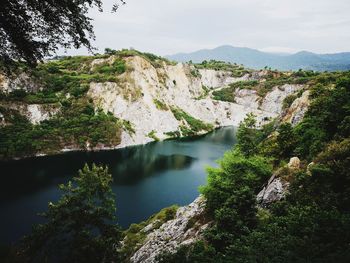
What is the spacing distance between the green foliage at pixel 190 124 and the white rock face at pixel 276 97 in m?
33.8

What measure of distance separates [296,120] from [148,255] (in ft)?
92.4

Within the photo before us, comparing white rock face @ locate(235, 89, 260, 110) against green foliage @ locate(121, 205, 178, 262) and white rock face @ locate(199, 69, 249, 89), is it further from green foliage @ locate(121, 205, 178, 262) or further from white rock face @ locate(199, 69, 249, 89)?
green foliage @ locate(121, 205, 178, 262)

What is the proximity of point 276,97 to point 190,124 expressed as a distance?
4831 cm

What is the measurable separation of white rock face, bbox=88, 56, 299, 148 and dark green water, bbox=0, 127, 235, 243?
1480cm

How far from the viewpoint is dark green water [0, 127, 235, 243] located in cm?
4731

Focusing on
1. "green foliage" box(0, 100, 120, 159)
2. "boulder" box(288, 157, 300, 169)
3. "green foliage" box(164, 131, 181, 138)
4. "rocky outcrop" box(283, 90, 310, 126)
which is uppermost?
"rocky outcrop" box(283, 90, 310, 126)

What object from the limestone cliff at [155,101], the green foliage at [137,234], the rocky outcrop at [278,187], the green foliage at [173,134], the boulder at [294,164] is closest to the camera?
the rocky outcrop at [278,187]

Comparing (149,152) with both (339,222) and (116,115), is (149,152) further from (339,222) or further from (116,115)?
(339,222)

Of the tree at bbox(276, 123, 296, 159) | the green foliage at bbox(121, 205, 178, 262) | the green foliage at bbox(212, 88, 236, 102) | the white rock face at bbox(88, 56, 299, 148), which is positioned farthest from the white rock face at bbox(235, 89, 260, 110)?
the tree at bbox(276, 123, 296, 159)

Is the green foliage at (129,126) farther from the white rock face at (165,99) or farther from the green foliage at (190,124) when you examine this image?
the green foliage at (190,124)

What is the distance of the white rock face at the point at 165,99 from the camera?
105m

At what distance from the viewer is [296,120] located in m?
45.6

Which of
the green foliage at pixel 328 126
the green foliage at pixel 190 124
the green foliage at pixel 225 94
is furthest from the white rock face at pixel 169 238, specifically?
the green foliage at pixel 225 94

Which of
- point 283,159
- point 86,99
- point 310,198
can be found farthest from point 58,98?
point 310,198
